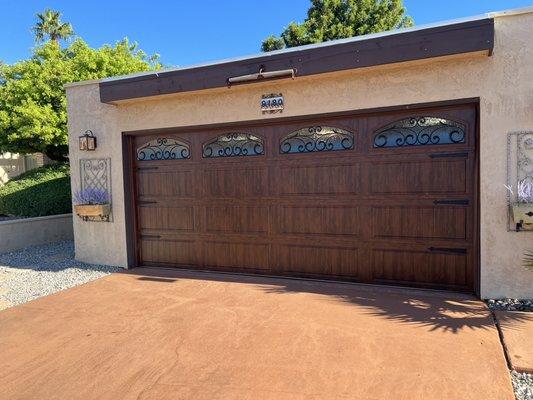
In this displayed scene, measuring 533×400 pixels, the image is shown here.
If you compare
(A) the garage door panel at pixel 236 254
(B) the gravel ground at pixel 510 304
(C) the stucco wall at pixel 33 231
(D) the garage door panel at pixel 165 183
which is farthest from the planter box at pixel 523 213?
(C) the stucco wall at pixel 33 231

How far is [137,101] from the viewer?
20.4 feet

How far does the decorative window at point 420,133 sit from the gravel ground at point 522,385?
273 cm

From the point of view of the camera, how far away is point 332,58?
478cm

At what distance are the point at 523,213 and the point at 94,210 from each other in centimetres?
606

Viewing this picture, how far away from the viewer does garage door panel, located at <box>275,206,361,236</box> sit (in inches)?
205

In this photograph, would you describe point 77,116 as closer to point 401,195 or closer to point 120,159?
point 120,159

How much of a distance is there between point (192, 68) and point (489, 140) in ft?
12.9

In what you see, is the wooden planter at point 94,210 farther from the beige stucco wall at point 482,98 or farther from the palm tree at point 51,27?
the palm tree at point 51,27

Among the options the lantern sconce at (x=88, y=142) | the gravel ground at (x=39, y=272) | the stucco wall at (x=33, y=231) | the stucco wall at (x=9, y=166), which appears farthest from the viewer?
the stucco wall at (x=9, y=166)

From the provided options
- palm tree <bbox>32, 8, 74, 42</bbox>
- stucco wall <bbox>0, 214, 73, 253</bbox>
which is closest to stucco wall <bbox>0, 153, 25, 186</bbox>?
stucco wall <bbox>0, 214, 73, 253</bbox>

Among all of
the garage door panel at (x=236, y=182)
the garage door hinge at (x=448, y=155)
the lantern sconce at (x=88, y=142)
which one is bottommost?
the garage door panel at (x=236, y=182)

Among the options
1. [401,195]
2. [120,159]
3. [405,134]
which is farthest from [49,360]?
[405,134]

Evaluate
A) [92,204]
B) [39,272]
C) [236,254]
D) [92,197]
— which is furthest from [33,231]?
[236,254]

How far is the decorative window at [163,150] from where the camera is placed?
6242 millimetres
